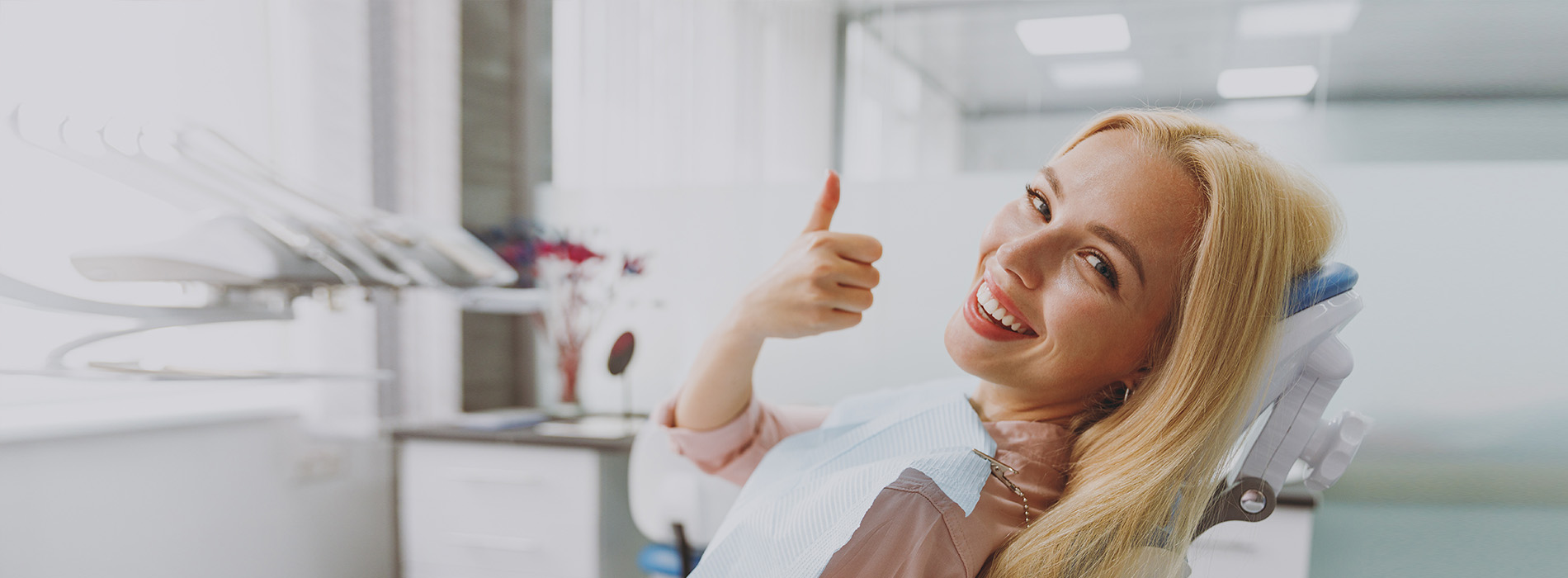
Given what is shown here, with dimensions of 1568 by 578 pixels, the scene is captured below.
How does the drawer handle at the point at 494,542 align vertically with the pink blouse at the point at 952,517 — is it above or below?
below

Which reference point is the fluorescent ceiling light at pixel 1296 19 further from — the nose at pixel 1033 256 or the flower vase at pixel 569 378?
the flower vase at pixel 569 378

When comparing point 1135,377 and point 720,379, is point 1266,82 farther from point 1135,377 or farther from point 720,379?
point 720,379

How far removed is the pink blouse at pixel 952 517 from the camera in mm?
651

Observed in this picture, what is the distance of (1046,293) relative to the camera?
0.73 m

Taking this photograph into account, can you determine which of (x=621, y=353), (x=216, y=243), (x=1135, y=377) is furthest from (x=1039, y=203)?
(x=216, y=243)

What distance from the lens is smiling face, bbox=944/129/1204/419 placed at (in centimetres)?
71

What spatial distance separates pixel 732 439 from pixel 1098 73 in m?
1.51

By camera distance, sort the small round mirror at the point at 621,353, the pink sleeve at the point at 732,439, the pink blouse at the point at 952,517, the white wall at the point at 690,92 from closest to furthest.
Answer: the pink blouse at the point at 952,517 → the pink sleeve at the point at 732,439 → the small round mirror at the point at 621,353 → the white wall at the point at 690,92

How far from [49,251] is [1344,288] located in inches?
77.8

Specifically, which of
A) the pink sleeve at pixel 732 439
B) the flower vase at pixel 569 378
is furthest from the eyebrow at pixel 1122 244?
the flower vase at pixel 569 378

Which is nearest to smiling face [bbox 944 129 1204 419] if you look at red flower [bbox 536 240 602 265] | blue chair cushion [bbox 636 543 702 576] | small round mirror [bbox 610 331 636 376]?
small round mirror [bbox 610 331 636 376]

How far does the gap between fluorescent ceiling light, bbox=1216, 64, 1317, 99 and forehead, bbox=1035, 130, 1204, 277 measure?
4.67 feet

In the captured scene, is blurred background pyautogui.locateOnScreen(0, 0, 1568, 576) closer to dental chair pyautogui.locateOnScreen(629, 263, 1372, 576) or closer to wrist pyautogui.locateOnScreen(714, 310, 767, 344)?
wrist pyautogui.locateOnScreen(714, 310, 767, 344)

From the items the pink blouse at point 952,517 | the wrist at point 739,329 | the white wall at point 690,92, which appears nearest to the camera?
the pink blouse at point 952,517
